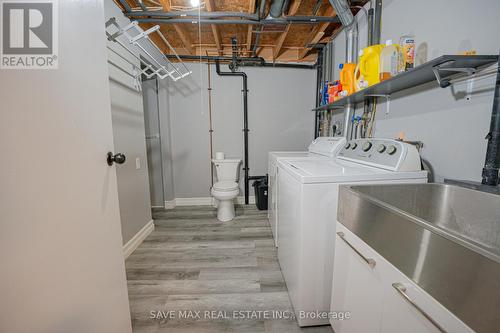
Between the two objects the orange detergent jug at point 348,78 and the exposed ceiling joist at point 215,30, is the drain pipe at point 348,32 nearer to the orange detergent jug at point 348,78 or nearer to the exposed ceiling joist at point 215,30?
the orange detergent jug at point 348,78

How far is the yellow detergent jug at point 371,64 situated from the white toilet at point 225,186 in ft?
6.02

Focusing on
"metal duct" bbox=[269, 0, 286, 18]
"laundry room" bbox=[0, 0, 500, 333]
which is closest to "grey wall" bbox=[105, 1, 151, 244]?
"laundry room" bbox=[0, 0, 500, 333]

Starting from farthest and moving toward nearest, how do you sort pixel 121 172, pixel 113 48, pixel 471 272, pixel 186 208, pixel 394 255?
pixel 186 208 → pixel 121 172 → pixel 113 48 → pixel 394 255 → pixel 471 272

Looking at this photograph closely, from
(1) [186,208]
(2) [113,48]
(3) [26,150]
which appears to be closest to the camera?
(3) [26,150]

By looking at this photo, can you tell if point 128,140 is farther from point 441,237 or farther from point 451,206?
point 451,206

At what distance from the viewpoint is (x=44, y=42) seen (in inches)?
23.1

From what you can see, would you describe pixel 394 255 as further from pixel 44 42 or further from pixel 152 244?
pixel 152 244

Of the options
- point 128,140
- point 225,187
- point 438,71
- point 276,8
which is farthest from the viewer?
point 225,187

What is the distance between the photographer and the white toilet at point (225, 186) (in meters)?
2.55

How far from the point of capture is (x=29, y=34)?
1.82ft

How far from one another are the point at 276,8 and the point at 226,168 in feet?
6.40

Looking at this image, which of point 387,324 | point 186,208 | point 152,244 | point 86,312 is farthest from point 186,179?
point 387,324

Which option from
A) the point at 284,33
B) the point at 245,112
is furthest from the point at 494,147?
the point at 245,112

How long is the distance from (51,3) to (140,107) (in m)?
1.79
